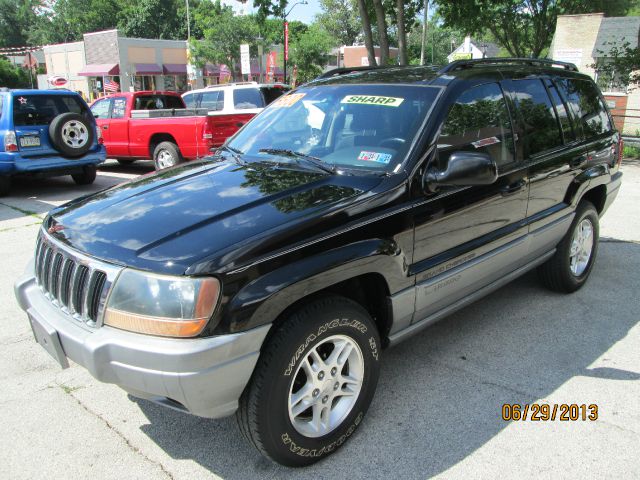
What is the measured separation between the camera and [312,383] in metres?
2.54

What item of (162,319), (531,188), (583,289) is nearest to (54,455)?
(162,319)

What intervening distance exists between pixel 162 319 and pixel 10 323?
9.21 feet

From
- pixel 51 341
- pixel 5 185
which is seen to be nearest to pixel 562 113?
pixel 51 341

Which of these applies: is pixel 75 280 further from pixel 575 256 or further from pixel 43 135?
pixel 43 135

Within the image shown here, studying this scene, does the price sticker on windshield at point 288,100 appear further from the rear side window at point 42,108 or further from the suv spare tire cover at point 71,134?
the rear side window at point 42,108

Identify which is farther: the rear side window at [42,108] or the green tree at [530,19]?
the green tree at [530,19]

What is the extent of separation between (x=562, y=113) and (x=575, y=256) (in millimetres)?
1276

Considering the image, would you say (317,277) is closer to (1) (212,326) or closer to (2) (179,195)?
(1) (212,326)

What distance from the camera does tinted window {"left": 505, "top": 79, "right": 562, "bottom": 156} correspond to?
3.85 meters

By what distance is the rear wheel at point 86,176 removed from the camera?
988cm

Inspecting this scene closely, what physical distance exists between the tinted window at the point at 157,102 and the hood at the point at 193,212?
959 cm

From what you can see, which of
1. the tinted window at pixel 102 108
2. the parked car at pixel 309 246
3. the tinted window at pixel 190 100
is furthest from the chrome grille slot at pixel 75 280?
the tinted window at pixel 190 100

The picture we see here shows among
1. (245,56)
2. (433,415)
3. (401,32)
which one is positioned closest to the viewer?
(433,415)

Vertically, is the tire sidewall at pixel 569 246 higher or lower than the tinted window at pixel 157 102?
lower
